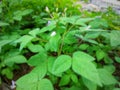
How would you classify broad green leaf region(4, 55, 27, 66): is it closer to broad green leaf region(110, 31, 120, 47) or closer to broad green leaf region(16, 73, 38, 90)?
→ broad green leaf region(16, 73, 38, 90)

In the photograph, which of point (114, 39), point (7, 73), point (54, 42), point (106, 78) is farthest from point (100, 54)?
point (7, 73)

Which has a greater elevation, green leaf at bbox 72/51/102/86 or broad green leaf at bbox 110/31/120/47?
green leaf at bbox 72/51/102/86

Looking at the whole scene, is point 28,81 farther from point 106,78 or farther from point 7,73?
point 106,78

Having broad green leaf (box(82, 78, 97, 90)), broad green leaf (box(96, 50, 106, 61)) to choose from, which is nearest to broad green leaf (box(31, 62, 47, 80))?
broad green leaf (box(82, 78, 97, 90))

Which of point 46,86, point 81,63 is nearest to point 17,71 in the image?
point 46,86

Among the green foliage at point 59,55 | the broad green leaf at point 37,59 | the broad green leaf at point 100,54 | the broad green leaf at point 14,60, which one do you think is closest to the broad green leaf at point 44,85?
the green foliage at point 59,55

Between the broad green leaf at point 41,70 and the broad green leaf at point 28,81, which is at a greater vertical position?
the broad green leaf at point 41,70

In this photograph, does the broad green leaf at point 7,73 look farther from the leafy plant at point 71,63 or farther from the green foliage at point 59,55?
the leafy plant at point 71,63
